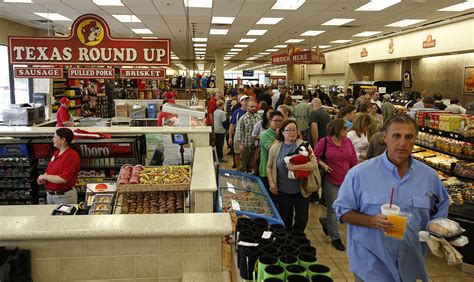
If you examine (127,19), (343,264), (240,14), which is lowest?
(343,264)

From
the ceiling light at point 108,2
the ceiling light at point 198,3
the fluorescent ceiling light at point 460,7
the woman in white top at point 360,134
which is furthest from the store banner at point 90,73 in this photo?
the fluorescent ceiling light at point 460,7

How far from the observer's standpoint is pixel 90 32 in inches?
231

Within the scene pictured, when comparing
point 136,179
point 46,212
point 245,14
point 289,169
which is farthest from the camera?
point 245,14

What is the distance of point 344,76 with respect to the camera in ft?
69.3

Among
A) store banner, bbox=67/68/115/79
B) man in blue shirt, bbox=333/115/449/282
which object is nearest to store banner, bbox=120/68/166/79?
store banner, bbox=67/68/115/79

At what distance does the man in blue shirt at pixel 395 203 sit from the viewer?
2.47 metres

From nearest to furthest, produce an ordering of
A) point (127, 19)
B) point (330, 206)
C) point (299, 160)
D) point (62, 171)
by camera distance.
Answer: point (299, 160) → point (62, 171) → point (330, 206) → point (127, 19)

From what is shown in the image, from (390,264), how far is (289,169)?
2.05m

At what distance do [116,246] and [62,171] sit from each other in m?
2.47

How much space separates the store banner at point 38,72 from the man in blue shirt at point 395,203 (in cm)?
581

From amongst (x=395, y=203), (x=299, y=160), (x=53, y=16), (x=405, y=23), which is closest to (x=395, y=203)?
(x=395, y=203)

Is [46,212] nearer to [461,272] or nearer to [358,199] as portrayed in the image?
[358,199]

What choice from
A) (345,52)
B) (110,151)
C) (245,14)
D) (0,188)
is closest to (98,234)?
(110,151)

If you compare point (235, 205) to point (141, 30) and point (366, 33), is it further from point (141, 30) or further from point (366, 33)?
point (366, 33)
